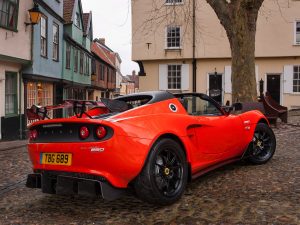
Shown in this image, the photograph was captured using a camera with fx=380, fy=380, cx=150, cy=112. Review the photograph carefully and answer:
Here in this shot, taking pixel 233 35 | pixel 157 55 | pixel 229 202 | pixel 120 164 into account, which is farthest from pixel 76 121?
pixel 157 55

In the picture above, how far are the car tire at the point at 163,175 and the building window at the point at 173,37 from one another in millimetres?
21737

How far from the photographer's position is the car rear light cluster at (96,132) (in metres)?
3.88

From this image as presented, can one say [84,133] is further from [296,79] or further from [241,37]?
[296,79]

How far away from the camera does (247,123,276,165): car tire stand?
6.12 m

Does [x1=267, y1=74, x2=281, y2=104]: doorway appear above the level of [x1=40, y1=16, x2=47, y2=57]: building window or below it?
below

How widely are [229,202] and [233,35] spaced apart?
8.27 m

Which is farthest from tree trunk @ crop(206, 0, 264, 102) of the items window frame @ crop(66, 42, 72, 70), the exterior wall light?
window frame @ crop(66, 42, 72, 70)

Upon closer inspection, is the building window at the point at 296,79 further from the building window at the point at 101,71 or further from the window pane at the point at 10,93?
the building window at the point at 101,71

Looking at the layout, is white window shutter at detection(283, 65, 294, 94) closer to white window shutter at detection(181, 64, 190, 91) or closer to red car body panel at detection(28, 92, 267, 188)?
white window shutter at detection(181, 64, 190, 91)

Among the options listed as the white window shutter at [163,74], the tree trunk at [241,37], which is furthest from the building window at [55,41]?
the tree trunk at [241,37]

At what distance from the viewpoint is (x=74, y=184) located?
13.0 feet

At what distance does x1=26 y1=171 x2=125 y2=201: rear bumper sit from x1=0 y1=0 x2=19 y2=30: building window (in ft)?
33.4

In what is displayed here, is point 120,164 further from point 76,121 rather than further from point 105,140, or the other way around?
point 76,121

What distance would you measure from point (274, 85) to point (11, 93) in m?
17.0
